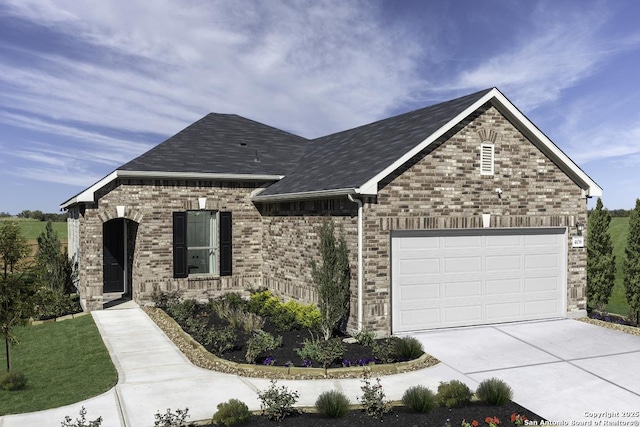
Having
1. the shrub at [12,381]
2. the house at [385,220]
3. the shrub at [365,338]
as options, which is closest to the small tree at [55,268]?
the house at [385,220]

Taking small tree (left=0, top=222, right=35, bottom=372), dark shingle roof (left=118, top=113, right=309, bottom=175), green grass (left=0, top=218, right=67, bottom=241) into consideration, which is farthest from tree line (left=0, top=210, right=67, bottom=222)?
small tree (left=0, top=222, right=35, bottom=372)

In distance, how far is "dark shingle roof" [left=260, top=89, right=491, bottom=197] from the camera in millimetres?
13039

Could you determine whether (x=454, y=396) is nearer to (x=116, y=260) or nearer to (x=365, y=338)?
(x=365, y=338)

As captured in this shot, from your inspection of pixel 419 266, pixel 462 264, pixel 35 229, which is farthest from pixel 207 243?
pixel 35 229

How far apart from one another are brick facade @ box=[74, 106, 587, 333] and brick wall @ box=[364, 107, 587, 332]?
0.03 m

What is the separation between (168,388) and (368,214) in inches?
232

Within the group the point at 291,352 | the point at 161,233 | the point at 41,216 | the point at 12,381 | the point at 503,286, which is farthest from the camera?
the point at 41,216

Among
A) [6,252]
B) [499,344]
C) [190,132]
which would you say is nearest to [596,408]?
[499,344]

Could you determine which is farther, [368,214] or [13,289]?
[368,214]

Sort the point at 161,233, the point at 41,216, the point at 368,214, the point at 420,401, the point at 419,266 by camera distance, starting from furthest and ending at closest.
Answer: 1. the point at 41,216
2. the point at 161,233
3. the point at 419,266
4. the point at 368,214
5. the point at 420,401

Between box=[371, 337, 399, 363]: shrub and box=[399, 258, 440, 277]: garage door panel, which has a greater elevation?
box=[399, 258, 440, 277]: garage door panel

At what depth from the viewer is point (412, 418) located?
743 cm

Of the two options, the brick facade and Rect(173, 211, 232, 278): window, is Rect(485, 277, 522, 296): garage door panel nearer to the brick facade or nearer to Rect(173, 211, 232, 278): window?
the brick facade

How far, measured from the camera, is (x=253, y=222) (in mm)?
18078
